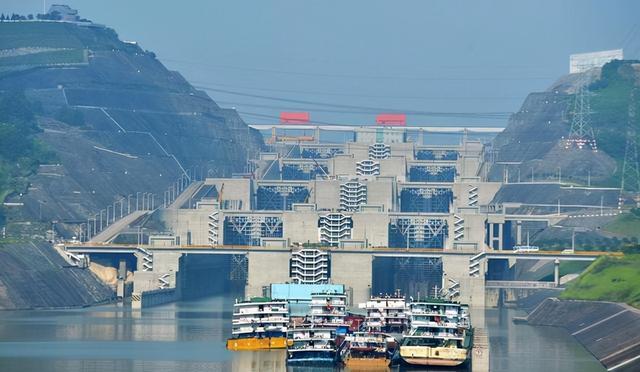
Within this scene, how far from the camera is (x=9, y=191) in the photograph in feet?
566

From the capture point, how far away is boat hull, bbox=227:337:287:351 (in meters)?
110

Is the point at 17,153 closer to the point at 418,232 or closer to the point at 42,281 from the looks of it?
the point at 418,232

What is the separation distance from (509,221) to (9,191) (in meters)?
42.6

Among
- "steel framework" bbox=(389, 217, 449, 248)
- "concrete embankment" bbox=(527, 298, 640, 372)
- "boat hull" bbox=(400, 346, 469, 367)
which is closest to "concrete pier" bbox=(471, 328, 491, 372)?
"boat hull" bbox=(400, 346, 469, 367)

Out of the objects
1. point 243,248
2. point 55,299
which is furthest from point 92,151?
point 55,299

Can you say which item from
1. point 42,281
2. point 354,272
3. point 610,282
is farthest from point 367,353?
point 354,272

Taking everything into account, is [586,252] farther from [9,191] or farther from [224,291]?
[9,191]

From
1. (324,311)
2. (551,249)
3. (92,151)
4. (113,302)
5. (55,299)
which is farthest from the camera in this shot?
(92,151)

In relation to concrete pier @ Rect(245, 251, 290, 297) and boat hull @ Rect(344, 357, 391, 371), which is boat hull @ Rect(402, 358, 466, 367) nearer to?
boat hull @ Rect(344, 357, 391, 371)

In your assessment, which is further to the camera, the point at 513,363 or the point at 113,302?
the point at 113,302

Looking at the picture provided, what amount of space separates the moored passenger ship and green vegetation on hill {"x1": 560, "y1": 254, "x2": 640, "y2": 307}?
57.9 ft

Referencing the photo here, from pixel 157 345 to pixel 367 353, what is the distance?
1681 centimetres

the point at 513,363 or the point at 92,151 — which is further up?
the point at 92,151

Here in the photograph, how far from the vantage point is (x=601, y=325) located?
11700 centimetres
